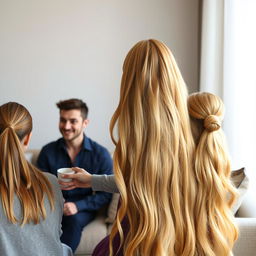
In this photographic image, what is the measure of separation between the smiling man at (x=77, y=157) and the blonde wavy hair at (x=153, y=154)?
1.38 meters

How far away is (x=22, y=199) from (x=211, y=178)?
71 centimetres

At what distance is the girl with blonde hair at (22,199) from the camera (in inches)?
55.8

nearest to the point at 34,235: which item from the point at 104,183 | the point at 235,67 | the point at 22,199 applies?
the point at 22,199

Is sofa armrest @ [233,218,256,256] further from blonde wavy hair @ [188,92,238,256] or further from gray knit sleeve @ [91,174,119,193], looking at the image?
gray knit sleeve @ [91,174,119,193]

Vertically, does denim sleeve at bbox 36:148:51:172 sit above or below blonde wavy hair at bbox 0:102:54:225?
below

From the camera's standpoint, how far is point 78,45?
137 inches

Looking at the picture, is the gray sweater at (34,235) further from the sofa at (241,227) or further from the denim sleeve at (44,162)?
the denim sleeve at (44,162)

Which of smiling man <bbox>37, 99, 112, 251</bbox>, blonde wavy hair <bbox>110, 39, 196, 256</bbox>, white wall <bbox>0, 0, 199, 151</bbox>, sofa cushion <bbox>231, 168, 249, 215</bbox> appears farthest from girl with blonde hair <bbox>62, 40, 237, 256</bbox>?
white wall <bbox>0, 0, 199, 151</bbox>

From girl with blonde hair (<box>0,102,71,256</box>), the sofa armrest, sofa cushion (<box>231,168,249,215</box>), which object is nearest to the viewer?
girl with blonde hair (<box>0,102,71,256</box>)

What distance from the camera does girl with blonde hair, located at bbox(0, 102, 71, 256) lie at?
55.8 inches

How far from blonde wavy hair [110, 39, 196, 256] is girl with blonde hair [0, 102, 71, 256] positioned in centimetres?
38

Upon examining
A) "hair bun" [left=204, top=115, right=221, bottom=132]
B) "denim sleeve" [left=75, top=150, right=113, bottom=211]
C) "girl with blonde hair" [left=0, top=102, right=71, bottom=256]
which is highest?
"hair bun" [left=204, top=115, right=221, bottom=132]

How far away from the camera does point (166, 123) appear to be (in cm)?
121

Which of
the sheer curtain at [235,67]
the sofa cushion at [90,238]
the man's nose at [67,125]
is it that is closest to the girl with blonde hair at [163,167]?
the sheer curtain at [235,67]
